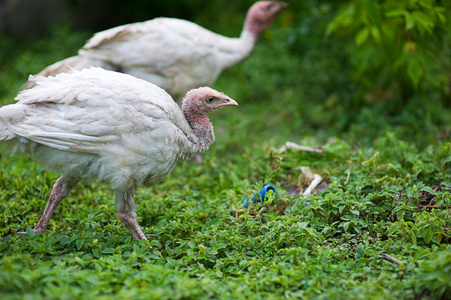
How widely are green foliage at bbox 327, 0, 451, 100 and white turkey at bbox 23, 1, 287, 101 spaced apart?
1600mm

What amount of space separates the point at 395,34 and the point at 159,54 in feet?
8.98

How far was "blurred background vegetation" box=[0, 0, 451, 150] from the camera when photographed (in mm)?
5680

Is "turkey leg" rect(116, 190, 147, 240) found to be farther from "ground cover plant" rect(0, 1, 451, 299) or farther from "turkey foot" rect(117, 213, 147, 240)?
"ground cover plant" rect(0, 1, 451, 299)

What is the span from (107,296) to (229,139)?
3600mm

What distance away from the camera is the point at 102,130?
345 centimetres

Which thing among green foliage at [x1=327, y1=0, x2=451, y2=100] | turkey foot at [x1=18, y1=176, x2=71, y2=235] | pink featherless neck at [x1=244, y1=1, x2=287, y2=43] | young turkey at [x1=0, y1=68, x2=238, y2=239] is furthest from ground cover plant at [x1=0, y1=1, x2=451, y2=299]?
pink featherless neck at [x1=244, y1=1, x2=287, y2=43]

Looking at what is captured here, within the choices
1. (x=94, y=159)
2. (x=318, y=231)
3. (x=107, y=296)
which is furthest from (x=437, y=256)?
(x=94, y=159)

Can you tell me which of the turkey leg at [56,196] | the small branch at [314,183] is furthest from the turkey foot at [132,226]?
the small branch at [314,183]

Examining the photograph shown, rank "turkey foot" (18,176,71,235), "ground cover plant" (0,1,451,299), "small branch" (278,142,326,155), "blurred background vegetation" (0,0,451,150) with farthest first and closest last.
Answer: "blurred background vegetation" (0,0,451,150), "small branch" (278,142,326,155), "turkey foot" (18,176,71,235), "ground cover plant" (0,1,451,299)

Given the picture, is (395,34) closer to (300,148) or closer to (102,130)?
(300,148)

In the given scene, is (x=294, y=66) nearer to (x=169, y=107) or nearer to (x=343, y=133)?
(x=343, y=133)

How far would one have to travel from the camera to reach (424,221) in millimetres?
3410

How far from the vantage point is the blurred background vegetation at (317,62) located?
5680 mm

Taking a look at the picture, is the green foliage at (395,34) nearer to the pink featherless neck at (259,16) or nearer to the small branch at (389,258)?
the pink featherless neck at (259,16)
